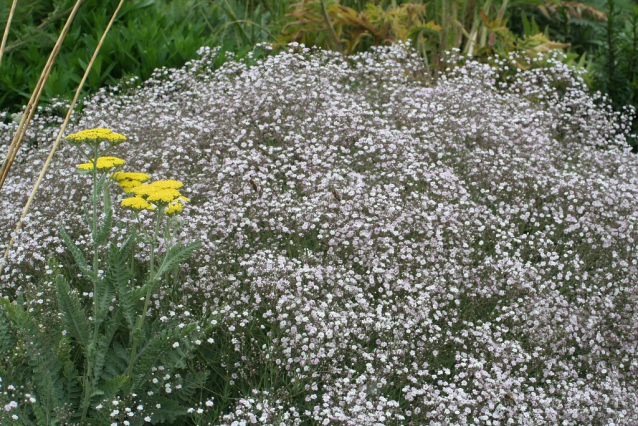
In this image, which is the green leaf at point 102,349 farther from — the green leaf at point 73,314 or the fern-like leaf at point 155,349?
the fern-like leaf at point 155,349

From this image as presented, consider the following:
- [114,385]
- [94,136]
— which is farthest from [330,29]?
[114,385]

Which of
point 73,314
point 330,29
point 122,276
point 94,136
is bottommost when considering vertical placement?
point 330,29

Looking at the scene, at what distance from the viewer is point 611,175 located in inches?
235

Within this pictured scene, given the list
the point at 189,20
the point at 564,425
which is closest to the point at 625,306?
the point at 564,425

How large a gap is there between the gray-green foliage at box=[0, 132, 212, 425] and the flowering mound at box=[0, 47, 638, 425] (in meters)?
0.32

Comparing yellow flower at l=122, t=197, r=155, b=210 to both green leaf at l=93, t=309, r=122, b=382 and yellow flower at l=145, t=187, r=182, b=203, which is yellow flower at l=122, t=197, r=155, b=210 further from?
green leaf at l=93, t=309, r=122, b=382

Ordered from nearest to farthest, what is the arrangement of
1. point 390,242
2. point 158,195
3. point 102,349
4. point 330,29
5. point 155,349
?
point 158,195
point 155,349
point 102,349
point 390,242
point 330,29

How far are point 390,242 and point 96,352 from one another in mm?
2082

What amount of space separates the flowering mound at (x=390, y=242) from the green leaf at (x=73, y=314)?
53 cm

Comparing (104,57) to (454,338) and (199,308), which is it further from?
(454,338)

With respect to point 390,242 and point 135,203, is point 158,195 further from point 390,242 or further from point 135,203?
point 390,242

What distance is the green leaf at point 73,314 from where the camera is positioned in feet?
9.87

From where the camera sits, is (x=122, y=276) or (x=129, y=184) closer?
(x=122, y=276)

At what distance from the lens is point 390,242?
4.39 meters
